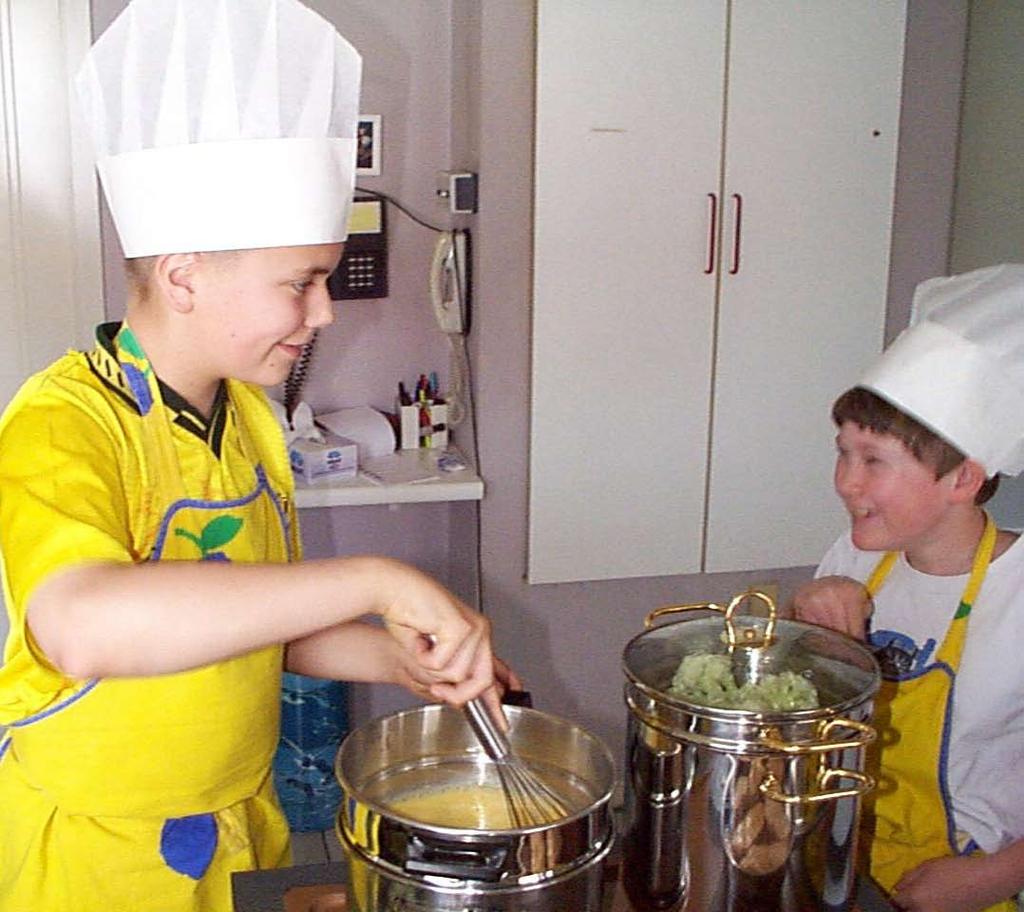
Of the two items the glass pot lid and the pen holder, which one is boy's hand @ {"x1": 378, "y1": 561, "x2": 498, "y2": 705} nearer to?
the glass pot lid

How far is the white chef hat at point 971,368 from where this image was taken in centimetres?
120

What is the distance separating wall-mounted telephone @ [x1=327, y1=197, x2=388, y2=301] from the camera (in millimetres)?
2375

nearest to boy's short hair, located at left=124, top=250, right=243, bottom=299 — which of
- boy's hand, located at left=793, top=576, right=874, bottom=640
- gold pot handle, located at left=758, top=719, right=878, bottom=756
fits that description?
gold pot handle, located at left=758, top=719, right=878, bottom=756

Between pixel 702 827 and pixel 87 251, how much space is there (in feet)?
5.85

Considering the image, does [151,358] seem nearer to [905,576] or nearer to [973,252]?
[905,576]

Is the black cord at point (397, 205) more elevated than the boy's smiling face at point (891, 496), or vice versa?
A: the black cord at point (397, 205)

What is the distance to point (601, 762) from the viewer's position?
86 cm

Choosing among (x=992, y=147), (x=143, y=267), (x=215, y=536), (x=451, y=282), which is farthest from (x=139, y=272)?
(x=992, y=147)

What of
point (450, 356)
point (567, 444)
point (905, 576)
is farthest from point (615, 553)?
point (905, 576)

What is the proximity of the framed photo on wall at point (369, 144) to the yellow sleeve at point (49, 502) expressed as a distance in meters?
1.44

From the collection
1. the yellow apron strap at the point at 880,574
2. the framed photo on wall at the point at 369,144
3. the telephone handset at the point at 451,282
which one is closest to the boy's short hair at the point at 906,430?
the yellow apron strap at the point at 880,574

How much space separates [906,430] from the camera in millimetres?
1295

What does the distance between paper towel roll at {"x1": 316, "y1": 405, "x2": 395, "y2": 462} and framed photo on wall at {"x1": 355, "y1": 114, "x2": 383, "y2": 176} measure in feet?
1.45

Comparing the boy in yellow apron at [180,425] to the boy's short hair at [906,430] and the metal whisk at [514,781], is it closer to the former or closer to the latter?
the metal whisk at [514,781]
